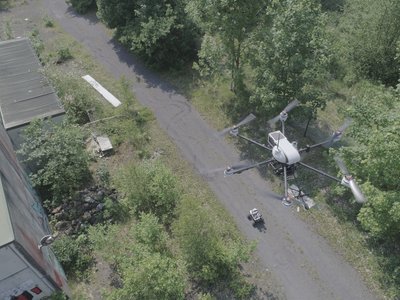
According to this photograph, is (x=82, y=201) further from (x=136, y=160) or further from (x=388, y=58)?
(x=388, y=58)

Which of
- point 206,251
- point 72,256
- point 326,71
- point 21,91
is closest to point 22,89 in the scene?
point 21,91

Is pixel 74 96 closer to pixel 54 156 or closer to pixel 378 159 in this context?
pixel 54 156

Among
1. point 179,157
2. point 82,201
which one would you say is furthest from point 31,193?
point 179,157

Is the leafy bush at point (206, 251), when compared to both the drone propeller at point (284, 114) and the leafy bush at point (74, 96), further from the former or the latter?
the leafy bush at point (74, 96)

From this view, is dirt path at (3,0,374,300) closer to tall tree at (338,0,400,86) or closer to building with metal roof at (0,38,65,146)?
building with metal roof at (0,38,65,146)

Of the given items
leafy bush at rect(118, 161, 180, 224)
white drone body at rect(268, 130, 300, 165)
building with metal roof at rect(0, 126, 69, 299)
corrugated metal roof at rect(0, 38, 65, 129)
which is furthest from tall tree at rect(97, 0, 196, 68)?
white drone body at rect(268, 130, 300, 165)
